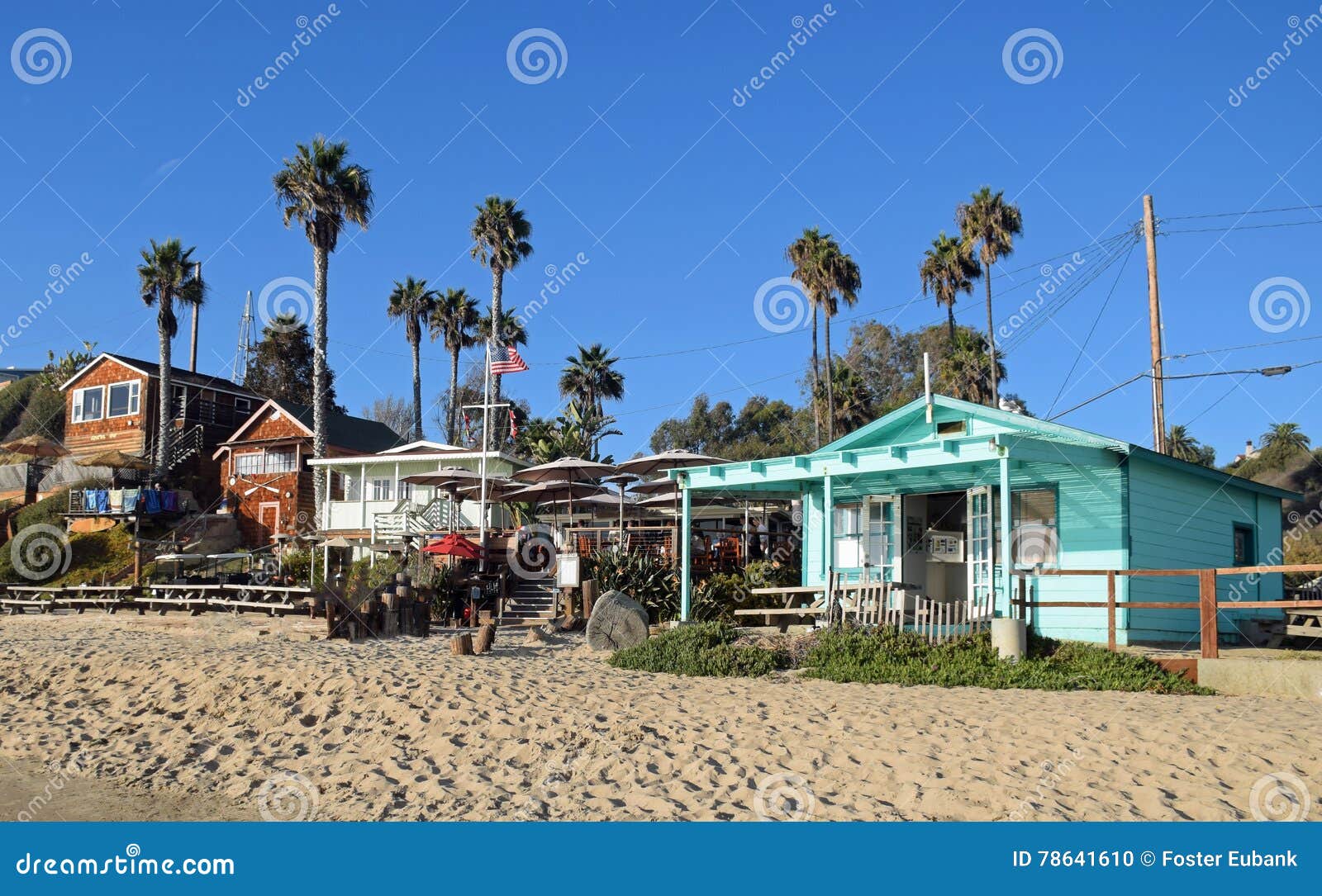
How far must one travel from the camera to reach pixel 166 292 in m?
39.2

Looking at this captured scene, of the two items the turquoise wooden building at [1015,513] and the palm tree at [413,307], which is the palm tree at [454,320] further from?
the turquoise wooden building at [1015,513]

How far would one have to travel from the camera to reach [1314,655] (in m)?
13.9

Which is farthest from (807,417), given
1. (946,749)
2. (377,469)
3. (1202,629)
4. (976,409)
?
(946,749)

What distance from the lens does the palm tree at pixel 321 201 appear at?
110ft

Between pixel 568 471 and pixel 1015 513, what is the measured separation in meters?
10.2

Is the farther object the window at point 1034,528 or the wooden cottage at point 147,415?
the wooden cottage at point 147,415

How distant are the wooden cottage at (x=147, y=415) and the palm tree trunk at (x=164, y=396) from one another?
0.48 meters

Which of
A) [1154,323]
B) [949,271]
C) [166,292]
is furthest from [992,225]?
[166,292]

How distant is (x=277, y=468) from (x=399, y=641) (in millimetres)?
25097

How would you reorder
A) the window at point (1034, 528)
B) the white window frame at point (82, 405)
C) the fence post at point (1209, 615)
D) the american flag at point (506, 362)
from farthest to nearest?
the white window frame at point (82, 405) → the american flag at point (506, 362) → the window at point (1034, 528) → the fence post at point (1209, 615)

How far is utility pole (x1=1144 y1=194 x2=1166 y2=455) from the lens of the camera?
2041cm

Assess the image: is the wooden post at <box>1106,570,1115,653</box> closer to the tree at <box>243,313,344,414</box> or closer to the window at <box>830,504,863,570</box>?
the window at <box>830,504,863,570</box>

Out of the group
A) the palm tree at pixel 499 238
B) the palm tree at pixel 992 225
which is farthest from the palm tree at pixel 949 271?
the palm tree at pixel 499 238

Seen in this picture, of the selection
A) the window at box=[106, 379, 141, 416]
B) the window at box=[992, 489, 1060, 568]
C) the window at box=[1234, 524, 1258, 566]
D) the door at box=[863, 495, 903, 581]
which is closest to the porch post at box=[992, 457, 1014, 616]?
the window at box=[992, 489, 1060, 568]
